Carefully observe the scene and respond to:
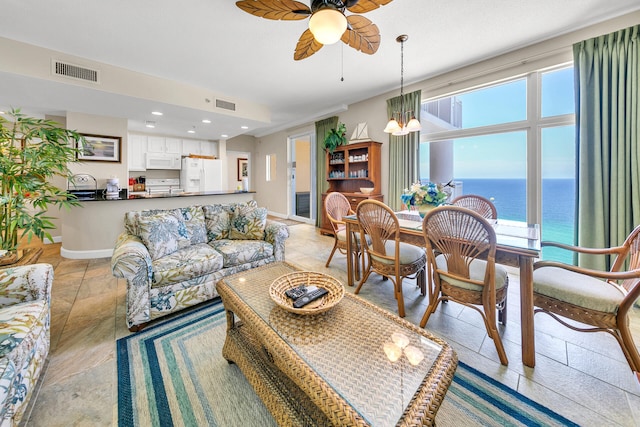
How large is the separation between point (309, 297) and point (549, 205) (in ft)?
11.2

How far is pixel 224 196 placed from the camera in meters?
4.32

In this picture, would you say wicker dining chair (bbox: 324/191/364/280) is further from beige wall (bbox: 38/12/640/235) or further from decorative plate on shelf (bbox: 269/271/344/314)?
decorative plate on shelf (bbox: 269/271/344/314)

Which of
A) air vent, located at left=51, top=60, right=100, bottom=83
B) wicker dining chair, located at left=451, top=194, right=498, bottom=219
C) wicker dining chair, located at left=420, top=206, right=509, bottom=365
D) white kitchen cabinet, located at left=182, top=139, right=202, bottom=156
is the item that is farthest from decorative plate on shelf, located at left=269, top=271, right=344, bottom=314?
white kitchen cabinet, located at left=182, top=139, right=202, bottom=156

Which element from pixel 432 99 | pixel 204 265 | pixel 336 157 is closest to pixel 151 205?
pixel 204 265

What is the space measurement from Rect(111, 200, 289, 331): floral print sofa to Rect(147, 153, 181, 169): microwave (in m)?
4.80

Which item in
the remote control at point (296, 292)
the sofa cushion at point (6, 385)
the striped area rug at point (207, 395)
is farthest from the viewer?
the remote control at point (296, 292)

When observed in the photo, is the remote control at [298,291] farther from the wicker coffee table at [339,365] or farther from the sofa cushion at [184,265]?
the sofa cushion at [184,265]

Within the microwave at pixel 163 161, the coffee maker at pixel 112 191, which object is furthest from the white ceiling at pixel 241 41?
the microwave at pixel 163 161

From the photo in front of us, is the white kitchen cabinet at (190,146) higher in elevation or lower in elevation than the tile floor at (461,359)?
higher

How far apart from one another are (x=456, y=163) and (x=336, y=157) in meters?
2.33

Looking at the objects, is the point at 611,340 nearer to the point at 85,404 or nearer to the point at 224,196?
the point at 85,404

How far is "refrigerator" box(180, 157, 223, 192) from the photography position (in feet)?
21.2

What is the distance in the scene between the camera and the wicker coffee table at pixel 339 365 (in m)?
0.77

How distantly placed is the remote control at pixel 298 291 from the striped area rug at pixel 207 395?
0.58 m
